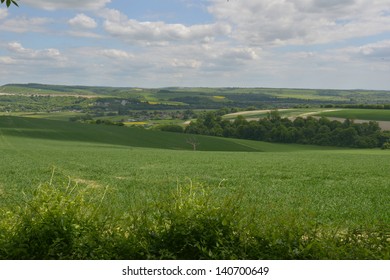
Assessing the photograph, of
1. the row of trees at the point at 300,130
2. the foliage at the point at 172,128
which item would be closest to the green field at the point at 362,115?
the row of trees at the point at 300,130

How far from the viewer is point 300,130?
Result: 99.8 m

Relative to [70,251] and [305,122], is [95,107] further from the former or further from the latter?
[70,251]

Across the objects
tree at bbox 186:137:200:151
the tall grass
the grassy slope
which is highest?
the tall grass

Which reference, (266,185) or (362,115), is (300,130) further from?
(266,185)

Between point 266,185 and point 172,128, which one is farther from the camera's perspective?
→ point 172,128

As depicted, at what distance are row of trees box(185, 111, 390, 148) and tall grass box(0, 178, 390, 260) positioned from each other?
90.5 meters

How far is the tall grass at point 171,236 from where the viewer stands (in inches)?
233

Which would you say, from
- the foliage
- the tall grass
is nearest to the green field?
the foliage

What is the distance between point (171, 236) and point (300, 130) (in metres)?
97.1

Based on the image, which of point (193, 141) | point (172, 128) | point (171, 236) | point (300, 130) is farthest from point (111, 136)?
point (171, 236)

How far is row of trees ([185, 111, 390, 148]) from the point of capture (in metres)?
93.1

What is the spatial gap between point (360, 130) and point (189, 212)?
3816 inches

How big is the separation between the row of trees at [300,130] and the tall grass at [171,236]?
90.5m

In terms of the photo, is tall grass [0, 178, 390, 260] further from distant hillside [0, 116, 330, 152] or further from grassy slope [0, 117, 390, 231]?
distant hillside [0, 116, 330, 152]
